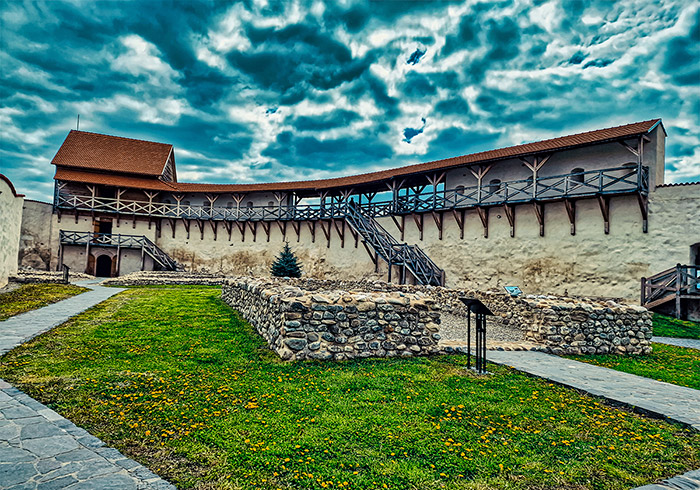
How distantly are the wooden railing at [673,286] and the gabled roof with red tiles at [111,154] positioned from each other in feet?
103

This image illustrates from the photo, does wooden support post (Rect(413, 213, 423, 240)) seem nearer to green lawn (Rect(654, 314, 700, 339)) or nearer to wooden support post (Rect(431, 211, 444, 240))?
wooden support post (Rect(431, 211, 444, 240))

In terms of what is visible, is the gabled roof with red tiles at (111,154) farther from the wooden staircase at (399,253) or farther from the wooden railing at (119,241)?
the wooden staircase at (399,253)

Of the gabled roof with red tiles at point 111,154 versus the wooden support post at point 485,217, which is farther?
the gabled roof with red tiles at point 111,154

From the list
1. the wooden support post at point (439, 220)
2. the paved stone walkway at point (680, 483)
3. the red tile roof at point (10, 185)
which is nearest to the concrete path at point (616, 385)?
the paved stone walkway at point (680, 483)

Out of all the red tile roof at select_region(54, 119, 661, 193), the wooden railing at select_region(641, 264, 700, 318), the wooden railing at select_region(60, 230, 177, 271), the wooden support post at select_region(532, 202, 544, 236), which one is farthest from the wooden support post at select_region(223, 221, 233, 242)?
the wooden railing at select_region(641, 264, 700, 318)

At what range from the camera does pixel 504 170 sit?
19609 millimetres

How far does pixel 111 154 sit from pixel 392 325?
31557 mm

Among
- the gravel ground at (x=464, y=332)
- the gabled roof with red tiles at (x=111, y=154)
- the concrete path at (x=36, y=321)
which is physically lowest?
the gravel ground at (x=464, y=332)

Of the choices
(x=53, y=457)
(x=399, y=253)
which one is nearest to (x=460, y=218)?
(x=399, y=253)

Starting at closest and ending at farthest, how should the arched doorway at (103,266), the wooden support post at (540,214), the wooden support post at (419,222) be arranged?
the wooden support post at (540,214)
the wooden support post at (419,222)
the arched doorway at (103,266)

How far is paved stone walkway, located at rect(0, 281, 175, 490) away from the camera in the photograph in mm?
2711

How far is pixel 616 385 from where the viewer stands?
5824 millimetres

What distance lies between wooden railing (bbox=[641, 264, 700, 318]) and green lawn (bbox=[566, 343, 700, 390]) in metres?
5.50

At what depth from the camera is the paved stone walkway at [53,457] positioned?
2711 mm
